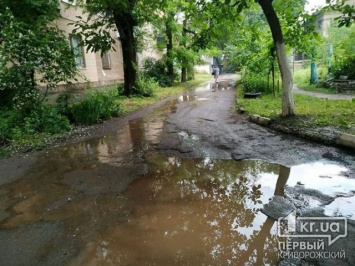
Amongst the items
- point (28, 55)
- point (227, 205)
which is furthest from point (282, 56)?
point (28, 55)

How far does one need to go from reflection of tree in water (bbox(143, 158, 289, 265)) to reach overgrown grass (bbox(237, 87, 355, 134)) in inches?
110

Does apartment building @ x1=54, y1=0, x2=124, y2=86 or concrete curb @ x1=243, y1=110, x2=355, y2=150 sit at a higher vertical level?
apartment building @ x1=54, y1=0, x2=124, y2=86

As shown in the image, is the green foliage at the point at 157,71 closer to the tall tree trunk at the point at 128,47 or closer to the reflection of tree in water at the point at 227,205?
the tall tree trunk at the point at 128,47

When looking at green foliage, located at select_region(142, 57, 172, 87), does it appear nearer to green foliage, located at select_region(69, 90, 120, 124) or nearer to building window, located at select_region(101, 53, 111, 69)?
building window, located at select_region(101, 53, 111, 69)

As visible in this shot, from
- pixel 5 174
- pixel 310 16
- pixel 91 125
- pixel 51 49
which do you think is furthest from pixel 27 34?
pixel 310 16

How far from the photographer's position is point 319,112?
7871 mm

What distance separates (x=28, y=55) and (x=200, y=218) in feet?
22.2

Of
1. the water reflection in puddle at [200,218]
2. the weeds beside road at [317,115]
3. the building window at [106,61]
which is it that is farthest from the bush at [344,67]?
the building window at [106,61]

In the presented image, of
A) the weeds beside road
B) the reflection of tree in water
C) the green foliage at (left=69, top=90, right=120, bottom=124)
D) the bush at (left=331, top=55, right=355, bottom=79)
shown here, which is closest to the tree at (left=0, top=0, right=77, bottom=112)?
the green foliage at (left=69, top=90, right=120, bottom=124)

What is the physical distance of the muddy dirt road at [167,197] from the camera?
288 cm

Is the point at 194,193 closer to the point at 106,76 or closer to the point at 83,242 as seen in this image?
the point at 83,242

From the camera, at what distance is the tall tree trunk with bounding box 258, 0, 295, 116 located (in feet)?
23.5

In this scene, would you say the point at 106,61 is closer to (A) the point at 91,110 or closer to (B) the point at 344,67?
(A) the point at 91,110

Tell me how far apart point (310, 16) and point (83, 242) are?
720cm
